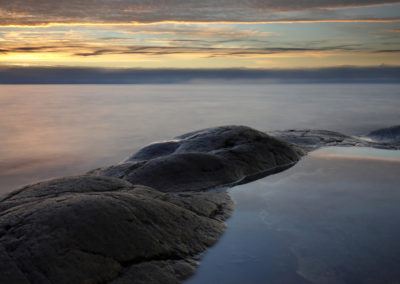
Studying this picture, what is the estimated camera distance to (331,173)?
28.0 feet

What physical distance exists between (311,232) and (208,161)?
344cm

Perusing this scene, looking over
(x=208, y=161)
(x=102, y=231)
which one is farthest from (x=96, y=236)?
(x=208, y=161)

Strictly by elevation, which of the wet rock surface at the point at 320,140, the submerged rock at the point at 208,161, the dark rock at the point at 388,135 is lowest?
the dark rock at the point at 388,135

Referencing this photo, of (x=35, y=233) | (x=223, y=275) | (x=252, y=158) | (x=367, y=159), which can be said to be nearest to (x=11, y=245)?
(x=35, y=233)

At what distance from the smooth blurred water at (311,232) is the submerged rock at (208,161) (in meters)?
0.66

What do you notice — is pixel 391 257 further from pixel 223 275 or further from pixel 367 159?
pixel 367 159

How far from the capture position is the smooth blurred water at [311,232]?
13.7 feet

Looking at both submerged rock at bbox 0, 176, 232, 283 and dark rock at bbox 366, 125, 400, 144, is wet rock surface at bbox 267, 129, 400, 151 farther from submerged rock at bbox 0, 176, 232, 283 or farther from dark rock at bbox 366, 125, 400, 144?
submerged rock at bbox 0, 176, 232, 283

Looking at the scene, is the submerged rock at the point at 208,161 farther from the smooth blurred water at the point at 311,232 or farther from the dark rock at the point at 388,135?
the dark rock at the point at 388,135

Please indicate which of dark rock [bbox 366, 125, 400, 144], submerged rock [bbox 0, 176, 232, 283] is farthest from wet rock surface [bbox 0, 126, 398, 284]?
dark rock [bbox 366, 125, 400, 144]

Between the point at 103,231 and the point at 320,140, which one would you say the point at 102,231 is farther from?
the point at 320,140

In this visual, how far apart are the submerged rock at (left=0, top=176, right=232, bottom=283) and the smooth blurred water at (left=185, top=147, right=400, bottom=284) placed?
37cm

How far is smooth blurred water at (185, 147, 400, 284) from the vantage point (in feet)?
13.7

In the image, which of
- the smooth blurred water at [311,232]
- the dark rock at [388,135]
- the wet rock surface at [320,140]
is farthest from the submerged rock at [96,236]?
the dark rock at [388,135]
